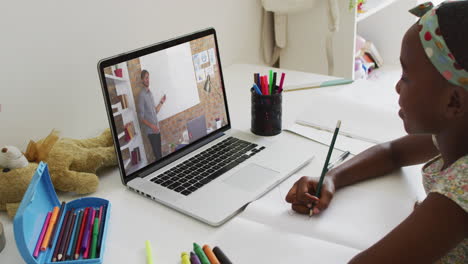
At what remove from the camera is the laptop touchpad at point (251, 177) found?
0.91m

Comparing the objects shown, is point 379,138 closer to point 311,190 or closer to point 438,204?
point 311,190

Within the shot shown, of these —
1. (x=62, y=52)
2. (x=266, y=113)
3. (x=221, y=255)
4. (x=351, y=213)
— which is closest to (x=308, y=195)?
(x=351, y=213)

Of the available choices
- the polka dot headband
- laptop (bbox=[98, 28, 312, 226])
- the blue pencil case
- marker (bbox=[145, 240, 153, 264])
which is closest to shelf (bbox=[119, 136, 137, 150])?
laptop (bbox=[98, 28, 312, 226])

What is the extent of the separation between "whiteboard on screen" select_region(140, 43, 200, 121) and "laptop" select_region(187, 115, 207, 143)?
37mm

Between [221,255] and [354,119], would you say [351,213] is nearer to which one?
[221,255]

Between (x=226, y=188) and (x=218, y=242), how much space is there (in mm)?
160

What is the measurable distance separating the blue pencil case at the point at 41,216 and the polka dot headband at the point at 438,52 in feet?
1.90

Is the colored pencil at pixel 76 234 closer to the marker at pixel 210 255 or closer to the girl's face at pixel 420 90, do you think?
the marker at pixel 210 255

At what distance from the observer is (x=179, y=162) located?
0.99 metres

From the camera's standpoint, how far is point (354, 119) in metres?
1.16

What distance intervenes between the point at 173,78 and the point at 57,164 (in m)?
0.30

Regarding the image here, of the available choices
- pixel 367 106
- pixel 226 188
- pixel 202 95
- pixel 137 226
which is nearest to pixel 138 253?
pixel 137 226

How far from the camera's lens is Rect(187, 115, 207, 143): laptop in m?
1.04

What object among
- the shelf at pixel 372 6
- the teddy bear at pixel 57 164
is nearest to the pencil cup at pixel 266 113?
the teddy bear at pixel 57 164
